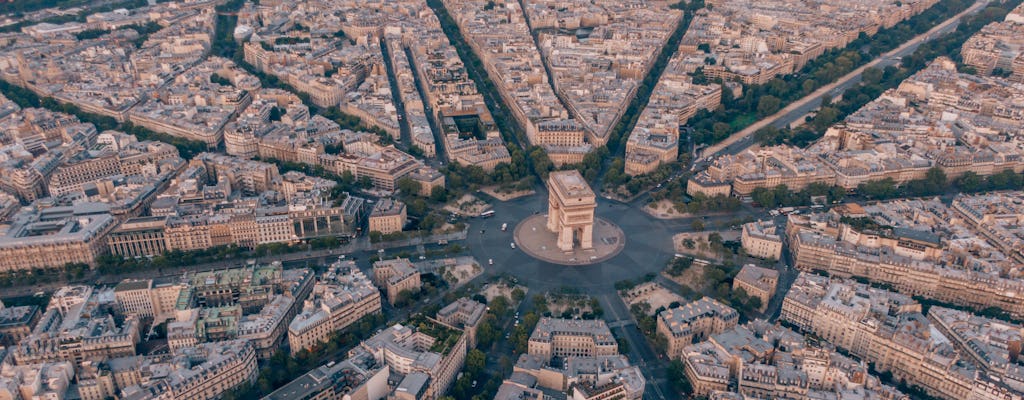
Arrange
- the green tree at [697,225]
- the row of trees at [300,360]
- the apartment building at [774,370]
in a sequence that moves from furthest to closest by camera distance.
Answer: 1. the green tree at [697,225]
2. the row of trees at [300,360]
3. the apartment building at [774,370]

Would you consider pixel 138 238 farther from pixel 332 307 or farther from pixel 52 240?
pixel 332 307

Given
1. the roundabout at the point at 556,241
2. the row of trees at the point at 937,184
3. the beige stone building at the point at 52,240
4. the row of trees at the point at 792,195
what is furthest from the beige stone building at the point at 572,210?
the beige stone building at the point at 52,240

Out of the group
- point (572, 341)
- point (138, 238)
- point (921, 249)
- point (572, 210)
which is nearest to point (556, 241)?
point (572, 210)

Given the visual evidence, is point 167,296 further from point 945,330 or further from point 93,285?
point 945,330

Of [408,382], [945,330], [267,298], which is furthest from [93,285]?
[945,330]

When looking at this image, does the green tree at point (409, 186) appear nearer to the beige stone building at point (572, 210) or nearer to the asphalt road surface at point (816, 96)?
the beige stone building at point (572, 210)

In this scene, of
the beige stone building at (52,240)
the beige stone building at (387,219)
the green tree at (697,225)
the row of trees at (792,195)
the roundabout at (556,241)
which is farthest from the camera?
the row of trees at (792,195)

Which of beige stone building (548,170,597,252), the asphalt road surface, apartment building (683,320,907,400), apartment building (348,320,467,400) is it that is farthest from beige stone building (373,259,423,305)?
the asphalt road surface

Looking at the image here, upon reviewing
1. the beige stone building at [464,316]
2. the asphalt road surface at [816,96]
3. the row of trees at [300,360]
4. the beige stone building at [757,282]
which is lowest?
the row of trees at [300,360]
